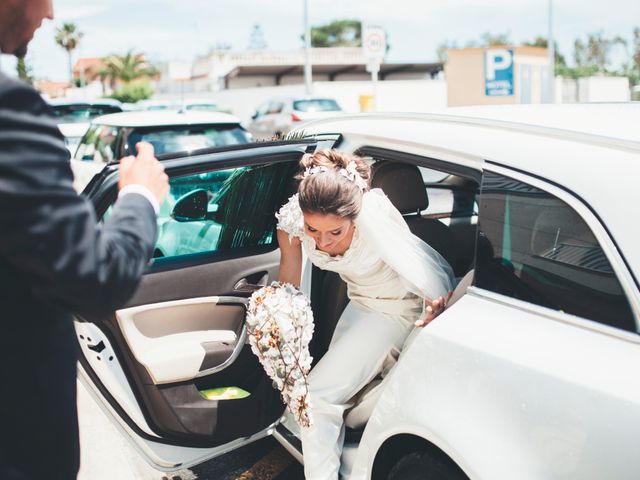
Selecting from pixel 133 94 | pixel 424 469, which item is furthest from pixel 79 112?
pixel 133 94

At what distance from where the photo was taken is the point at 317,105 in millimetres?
20578

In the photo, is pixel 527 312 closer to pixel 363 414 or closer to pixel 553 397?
pixel 553 397

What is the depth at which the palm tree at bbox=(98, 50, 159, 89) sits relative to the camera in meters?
64.1

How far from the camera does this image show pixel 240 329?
2.92m

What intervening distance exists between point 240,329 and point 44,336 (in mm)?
1627

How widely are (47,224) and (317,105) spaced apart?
64.9ft

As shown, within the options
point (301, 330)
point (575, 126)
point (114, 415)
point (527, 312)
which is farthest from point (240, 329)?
point (575, 126)

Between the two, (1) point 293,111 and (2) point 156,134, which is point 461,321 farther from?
(1) point 293,111

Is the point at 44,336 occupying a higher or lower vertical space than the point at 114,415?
higher

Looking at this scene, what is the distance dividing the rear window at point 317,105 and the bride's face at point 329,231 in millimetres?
17842

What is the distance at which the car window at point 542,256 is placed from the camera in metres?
1.72

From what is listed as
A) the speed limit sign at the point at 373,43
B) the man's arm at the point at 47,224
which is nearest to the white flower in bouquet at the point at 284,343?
the man's arm at the point at 47,224

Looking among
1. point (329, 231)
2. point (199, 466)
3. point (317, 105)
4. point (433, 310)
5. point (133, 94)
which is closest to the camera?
point (433, 310)

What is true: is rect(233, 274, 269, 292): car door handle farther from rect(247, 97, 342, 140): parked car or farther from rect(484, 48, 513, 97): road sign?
rect(484, 48, 513, 97): road sign
